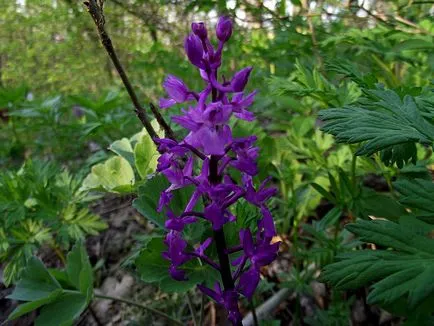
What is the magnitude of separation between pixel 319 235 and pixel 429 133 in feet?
2.65

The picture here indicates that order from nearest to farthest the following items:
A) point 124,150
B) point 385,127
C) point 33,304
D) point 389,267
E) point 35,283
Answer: point 389,267 < point 385,127 < point 33,304 < point 35,283 < point 124,150

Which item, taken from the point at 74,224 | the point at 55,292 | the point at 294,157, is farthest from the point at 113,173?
the point at 294,157

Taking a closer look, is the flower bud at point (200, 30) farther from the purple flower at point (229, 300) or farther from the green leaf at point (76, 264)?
the green leaf at point (76, 264)

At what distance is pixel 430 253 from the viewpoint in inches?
33.2

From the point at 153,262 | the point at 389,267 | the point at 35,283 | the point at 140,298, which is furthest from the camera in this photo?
the point at 140,298

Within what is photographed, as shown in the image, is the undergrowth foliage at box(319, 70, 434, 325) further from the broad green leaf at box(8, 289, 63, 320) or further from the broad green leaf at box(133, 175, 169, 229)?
the broad green leaf at box(8, 289, 63, 320)

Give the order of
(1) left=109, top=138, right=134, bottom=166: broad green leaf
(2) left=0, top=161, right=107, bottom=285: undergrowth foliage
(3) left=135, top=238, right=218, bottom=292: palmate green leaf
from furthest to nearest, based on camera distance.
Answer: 1. (2) left=0, top=161, right=107, bottom=285: undergrowth foliage
2. (1) left=109, top=138, right=134, bottom=166: broad green leaf
3. (3) left=135, top=238, right=218, bottom=292: palmate green leaf

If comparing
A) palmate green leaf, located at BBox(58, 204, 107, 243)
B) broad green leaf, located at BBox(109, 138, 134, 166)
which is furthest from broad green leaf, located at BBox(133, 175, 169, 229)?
palmate green leaf, located at BBox(58, 204, 107, 243)

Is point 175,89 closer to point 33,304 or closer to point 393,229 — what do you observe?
point 393,229

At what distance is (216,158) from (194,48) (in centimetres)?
26

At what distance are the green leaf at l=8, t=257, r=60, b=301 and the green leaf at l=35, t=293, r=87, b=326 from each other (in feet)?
0.15

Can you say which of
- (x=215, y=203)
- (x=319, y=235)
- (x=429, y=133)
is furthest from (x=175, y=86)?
(x=319, y=235)

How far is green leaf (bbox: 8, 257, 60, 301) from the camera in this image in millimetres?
1389

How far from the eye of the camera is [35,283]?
1420 mm
